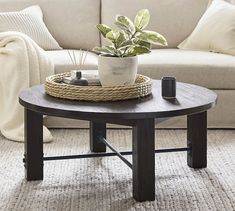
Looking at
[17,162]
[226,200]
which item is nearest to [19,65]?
[17,162]

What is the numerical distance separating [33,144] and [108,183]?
353 mm

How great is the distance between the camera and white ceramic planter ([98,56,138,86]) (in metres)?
2.42

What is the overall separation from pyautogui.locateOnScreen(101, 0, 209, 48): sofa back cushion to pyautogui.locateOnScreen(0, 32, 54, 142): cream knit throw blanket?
91cm

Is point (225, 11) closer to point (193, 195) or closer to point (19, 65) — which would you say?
point (19, 65)

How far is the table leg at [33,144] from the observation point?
2.49 metres

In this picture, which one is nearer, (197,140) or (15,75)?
(197,140)

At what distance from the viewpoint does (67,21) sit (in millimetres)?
3975

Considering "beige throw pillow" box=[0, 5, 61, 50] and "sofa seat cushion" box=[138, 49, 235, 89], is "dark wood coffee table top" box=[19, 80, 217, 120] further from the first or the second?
"beige throw pillow" box=[0, 5, 61, 50]

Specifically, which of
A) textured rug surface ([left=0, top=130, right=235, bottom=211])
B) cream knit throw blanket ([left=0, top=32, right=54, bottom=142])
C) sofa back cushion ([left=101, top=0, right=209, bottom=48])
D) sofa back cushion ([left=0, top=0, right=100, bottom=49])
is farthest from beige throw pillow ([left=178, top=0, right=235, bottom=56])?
cream knit throw blanket ([left=0, top=32, right=54, bottom=142])

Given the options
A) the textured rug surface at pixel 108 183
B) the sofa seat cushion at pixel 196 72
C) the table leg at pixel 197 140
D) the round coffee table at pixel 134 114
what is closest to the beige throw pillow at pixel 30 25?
the sofa seat cushion at pixel 196 72

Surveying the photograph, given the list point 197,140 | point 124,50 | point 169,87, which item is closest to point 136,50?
point 124,50

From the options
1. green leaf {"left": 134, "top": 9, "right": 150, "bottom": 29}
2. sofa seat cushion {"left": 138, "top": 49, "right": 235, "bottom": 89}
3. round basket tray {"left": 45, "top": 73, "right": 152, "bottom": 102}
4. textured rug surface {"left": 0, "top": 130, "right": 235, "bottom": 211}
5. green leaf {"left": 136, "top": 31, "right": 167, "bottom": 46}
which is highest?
green leaf {"left": 134, "top": 9, "right": 150, "bottom": 29}

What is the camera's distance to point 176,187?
2480mm

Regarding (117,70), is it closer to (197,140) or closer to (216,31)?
(197,140)
